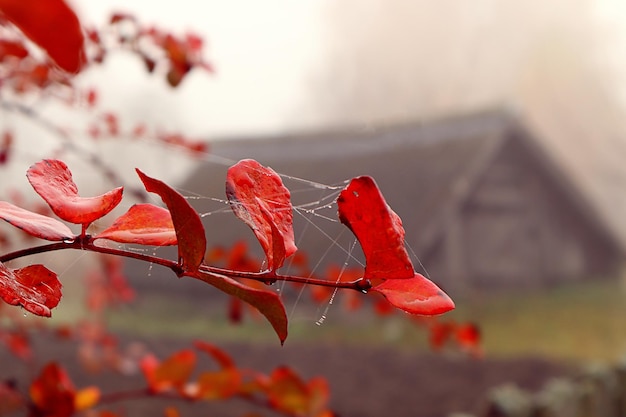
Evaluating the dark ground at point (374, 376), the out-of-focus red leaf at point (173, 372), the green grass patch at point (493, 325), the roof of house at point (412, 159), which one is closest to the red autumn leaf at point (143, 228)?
the out-of-focus red leaf at point (173, 372)

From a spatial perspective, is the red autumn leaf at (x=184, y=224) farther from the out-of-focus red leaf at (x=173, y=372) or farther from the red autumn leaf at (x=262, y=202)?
the out-of-focus red leaf at (x=173, y=372)

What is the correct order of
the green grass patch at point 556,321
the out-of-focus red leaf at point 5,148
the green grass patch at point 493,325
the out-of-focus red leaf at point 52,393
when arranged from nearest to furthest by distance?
the out-of-focus red leaf at point 52,393, the out-of-focus red leaf at point 5,148, the green grass patch at point 556,321, the green grass patch at point 493,325

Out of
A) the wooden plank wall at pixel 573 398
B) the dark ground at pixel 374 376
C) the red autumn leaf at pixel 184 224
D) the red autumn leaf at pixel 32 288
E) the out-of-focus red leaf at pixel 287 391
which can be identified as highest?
the dark ground at pixel 374 376

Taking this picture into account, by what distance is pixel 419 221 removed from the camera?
6.20m

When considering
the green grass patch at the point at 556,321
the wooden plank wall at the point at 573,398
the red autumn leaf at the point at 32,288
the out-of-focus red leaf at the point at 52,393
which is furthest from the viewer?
the green grass patch at the point at 556,321

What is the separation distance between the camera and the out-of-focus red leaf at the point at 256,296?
0.83ft

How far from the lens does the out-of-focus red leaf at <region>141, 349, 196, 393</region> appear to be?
0.67 metres

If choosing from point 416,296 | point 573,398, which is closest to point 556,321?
point 573,398

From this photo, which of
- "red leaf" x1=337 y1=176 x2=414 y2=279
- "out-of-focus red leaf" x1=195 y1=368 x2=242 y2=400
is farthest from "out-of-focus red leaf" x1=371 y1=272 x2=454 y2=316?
"out-of-focus red leaf" x1=195 y1=368 x2=242 y2=400

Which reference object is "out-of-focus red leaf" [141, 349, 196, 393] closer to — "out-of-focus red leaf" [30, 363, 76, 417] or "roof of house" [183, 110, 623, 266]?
"out-of-focus red leaf" [30, 363, 76, 417]

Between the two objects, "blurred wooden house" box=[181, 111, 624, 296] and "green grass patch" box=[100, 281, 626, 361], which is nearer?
"green grass patch" box=[100, 281, 626, 361]

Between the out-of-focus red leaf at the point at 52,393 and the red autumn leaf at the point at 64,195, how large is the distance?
35 centimetres

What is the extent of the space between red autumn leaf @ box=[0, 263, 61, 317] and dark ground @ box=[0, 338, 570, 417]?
9.03 ft

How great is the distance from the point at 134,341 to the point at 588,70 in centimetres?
1875
